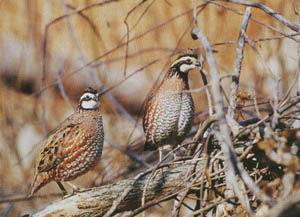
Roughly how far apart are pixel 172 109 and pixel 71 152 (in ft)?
2.92

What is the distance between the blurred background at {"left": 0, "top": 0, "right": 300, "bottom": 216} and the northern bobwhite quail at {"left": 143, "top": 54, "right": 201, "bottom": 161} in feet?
1.87

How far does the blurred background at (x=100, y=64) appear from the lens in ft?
15.4

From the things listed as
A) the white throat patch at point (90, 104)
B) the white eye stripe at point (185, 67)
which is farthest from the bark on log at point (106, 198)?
the white eye stripe at point (185, 67)

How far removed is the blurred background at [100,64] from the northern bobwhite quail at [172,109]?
0.57m

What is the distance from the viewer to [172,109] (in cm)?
394

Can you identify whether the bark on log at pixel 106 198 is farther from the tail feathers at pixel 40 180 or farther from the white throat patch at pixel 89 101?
the white throat patch at pixel 89 101

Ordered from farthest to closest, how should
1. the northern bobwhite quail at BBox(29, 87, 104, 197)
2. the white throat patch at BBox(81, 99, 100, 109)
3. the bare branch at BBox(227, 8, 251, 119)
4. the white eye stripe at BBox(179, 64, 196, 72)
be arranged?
the white eye stripe at BBox(179, 64, 196, 72) → the white throat patch at BBox(81, 99, 100, 109) → the northern bobwhite quail at BBox(29, 87, 104, 197) → the bare branch at BBox(227, 8, 251, 119)

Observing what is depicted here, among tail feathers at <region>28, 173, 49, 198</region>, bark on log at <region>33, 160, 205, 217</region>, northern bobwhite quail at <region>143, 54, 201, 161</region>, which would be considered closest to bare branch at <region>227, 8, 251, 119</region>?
bark on log at <region>33, 160, 205, 217</region>

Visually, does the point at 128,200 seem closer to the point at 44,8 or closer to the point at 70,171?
the point at 70,171

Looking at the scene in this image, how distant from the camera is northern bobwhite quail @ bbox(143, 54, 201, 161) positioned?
12.9 feet

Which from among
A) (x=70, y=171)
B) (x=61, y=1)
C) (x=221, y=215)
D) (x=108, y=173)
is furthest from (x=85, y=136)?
(x=61, y=1)

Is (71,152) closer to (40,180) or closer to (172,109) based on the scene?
(40,180)

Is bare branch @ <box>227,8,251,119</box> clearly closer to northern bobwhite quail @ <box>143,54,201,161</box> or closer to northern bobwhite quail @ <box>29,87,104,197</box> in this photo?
northern bobwhite quail @ <box>143,54,201,161</box>

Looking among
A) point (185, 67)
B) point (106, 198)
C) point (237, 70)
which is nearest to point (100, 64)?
point (185, 67)
